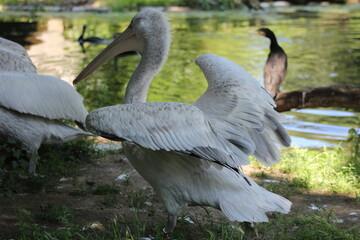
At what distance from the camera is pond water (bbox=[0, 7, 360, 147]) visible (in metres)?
7.48

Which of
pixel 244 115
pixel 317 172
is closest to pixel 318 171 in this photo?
pixel 317 172

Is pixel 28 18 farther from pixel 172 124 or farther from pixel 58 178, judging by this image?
pixel 172 124

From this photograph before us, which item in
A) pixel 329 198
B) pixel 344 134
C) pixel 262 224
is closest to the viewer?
pixel 262 224

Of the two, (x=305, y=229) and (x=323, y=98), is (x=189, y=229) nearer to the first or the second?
(x=305, y=229)

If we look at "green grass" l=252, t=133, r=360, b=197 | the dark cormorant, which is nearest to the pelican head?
"green grass" l=252, t=133, r=360, b=197

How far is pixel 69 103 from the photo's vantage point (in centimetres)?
454

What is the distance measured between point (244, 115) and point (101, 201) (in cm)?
131

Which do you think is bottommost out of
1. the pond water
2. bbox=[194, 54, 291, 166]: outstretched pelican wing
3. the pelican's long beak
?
the pond water

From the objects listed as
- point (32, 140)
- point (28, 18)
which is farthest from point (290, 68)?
point (28, 18)

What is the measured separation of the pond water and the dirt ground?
639 millimetres

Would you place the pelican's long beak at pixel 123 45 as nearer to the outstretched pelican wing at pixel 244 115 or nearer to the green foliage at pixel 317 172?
the outstretched pelican wing at pixel 244 115

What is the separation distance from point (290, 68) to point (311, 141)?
421cm

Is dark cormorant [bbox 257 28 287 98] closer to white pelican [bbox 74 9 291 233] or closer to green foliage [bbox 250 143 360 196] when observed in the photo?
green foliage [bbox 250 143 360 196]

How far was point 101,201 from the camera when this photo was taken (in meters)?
3.87
